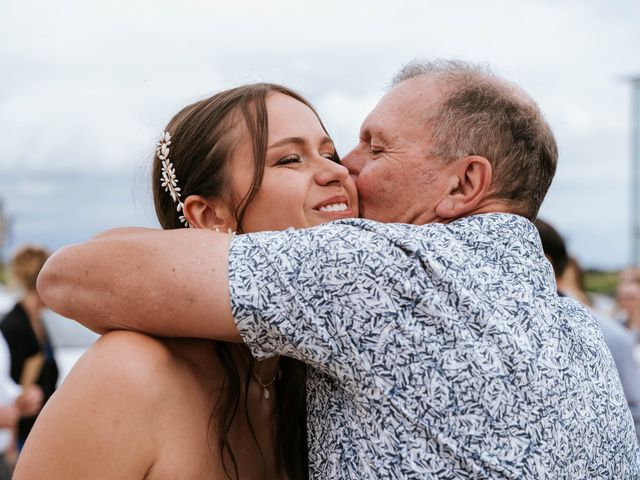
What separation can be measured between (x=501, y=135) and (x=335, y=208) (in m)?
0.50

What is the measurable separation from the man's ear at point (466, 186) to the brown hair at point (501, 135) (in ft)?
0.09

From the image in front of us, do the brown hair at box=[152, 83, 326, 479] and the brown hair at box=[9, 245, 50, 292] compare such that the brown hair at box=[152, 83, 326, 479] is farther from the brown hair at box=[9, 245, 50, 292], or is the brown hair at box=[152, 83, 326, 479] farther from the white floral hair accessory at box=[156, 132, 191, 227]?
the brown hair at box=[9, 245, 50, 292]

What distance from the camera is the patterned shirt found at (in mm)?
1685

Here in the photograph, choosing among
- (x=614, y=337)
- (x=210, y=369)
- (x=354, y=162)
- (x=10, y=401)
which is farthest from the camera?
(x=10, y=401)

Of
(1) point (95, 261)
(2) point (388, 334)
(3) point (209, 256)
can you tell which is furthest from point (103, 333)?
(2) point (388, 334)

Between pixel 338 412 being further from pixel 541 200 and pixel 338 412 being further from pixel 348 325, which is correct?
pixel 541 200

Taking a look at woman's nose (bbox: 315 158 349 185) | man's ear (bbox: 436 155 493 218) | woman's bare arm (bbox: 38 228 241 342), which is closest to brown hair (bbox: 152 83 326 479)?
woman's nose (bbox: 315 158 349 185)

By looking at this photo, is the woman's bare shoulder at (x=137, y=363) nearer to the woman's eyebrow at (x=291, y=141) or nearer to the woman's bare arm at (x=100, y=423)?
the woman's bare arm at (x=100, y=423)

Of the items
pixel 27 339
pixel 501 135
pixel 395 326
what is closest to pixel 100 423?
pixel 395 326

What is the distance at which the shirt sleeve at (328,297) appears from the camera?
168cm

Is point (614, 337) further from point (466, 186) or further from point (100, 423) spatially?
point (100, 423)

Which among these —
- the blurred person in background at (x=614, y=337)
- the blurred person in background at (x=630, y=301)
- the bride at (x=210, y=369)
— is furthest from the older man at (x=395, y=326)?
the blurred person in background at (x=630, y=301)

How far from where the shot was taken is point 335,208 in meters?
2.26

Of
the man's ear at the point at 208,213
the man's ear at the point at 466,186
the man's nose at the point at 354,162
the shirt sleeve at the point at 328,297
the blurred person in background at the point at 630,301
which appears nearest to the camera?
the shirt sleeve at the point at 328,297
